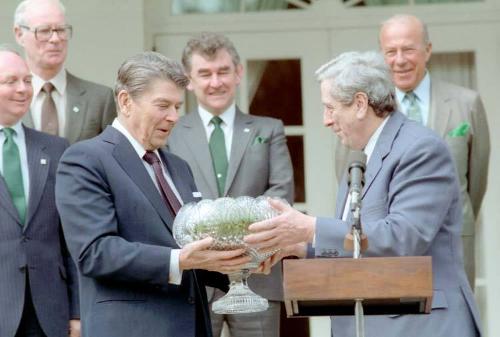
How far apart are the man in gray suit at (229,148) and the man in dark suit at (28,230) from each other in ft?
2.74

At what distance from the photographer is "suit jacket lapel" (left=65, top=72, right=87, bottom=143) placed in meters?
6.82

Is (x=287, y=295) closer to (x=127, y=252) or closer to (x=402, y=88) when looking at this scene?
(x=127, y=252)

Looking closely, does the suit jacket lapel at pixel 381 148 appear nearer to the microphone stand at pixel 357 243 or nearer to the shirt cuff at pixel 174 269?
the microphone stand at pixel 357 243

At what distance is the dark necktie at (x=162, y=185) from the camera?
523cm

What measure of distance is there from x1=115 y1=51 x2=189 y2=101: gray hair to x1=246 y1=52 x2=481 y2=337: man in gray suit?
1.98 ft

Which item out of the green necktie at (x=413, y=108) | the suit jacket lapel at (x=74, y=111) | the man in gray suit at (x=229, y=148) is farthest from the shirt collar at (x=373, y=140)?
the suit jacket lapel at (x=74, y=111)

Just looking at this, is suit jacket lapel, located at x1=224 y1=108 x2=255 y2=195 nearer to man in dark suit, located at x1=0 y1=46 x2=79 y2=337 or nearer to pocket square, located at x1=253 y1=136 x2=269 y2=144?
pocket square, located at x1=253 y1=136 x2=269 y2=144

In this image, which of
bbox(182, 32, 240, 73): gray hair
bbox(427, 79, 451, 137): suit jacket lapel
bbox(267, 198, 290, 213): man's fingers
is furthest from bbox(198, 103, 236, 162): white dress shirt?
bbox(267, 198, 290, 213): man's fingers

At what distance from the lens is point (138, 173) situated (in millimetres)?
5172

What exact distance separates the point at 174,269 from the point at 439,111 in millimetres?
2547

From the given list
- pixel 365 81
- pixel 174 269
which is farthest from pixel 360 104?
pixel 174 269

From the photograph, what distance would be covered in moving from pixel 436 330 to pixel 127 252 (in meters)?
1.21

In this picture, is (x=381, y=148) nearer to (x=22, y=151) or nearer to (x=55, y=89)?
(x=22, y=151)

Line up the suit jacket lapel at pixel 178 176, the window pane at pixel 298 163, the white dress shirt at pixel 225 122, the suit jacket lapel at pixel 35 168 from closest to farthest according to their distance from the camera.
Result: the suit jacket lapel at pixel 178 176, the suit jacket lapel at pixel 35 168, the white dress shirt at pixel 225 122, the window pane at pixel 298 163
